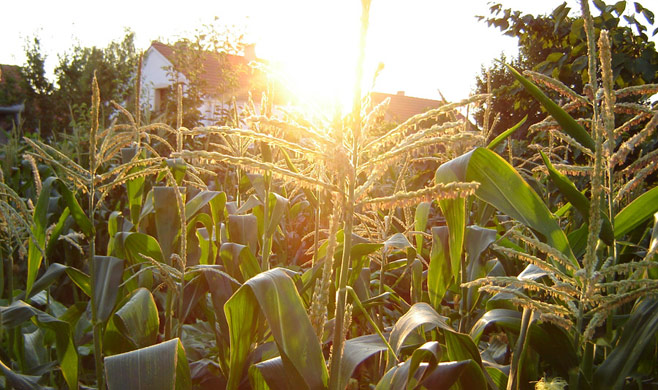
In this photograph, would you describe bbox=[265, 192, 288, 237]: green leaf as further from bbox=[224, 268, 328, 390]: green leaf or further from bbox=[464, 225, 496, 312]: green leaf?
bbox=[224, 268, 328, 390]: green leaf

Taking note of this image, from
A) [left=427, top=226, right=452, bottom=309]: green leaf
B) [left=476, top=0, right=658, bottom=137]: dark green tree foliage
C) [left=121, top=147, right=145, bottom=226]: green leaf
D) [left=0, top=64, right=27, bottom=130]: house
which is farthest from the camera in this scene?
[left=0, top=64, right=27, bottom=130]: house

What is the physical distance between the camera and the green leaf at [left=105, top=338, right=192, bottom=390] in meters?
1.20

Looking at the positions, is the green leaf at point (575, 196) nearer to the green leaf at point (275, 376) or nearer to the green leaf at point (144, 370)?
the green leaf at point (275, 376)

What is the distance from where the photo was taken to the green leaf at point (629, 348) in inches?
55.1

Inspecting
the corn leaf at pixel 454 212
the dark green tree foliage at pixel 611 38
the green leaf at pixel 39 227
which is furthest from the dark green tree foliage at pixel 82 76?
the corn leaf at pixel 454 212

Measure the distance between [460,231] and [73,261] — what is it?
3763mm

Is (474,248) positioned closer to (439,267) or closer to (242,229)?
(439,267)

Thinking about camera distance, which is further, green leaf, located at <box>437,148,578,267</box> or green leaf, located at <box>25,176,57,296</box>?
green leaf, located at <box>25,176,57,296</box>

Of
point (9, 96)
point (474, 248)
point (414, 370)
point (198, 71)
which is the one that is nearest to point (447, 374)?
point (414, 370)

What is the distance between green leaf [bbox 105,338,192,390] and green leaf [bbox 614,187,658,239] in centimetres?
134

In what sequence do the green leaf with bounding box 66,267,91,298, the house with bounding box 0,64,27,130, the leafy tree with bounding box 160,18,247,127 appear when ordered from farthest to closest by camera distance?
1. the house with bounding box 0,64,27,130
2. the leafy tree with bounding box 160,18,247,127
3. the green leaf with bounding box 66,267,91,298

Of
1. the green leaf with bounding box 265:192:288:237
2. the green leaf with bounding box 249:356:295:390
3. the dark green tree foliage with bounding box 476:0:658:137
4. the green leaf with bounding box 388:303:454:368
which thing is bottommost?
the green leaf with bounding box 249:356:295:390

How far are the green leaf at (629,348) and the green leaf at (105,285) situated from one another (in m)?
1.84

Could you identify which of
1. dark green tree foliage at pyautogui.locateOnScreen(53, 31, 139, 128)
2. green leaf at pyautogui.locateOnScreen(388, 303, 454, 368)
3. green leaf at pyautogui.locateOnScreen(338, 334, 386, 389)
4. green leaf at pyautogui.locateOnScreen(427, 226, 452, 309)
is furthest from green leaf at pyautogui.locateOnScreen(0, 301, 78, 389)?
dark green tree foliage at pyautogui.locateOnScreen(53, 31, 139, 128)
